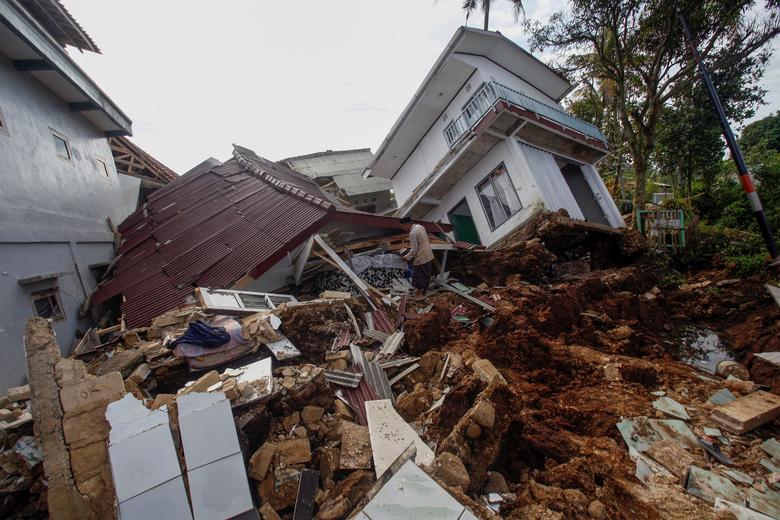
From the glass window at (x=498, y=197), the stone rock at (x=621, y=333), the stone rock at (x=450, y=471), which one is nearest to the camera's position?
the stone rock at (x=450, y=471)

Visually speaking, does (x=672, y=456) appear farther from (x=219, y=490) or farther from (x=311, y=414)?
(x=219, y=490)

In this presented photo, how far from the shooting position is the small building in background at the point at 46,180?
16.8 feet

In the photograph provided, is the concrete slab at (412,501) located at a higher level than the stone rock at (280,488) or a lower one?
lower

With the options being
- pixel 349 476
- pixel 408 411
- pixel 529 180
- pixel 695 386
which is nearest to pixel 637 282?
pixel 529 180

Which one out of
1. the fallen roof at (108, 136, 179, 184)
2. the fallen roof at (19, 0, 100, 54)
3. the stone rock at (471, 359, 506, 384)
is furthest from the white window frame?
the fallen roof at (108, 136, 179, 184)

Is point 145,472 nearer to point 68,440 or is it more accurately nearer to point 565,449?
point 68,440

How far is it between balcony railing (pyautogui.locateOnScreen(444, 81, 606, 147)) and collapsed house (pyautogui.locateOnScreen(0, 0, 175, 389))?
36.7 ft

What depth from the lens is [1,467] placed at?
9.14ft

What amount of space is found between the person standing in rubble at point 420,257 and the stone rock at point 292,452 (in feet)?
A: 17.1

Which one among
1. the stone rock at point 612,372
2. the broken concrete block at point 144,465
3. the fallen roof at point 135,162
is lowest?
the stone rock at point 612,372

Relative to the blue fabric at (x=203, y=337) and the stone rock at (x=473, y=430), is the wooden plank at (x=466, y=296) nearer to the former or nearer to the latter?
the stone rock at (x=473, y=430)

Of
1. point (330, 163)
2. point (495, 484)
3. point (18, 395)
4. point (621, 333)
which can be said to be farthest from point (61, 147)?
point (330, 163)

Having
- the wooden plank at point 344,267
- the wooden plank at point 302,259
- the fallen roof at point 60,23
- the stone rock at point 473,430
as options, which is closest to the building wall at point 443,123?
the wooden plank at point 344,267

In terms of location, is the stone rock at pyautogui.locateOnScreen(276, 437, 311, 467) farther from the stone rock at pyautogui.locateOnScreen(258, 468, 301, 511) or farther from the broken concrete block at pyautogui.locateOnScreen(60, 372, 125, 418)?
the broken concrete block at pyautogui.locateOnScreen(60, 372, 125, 418)
